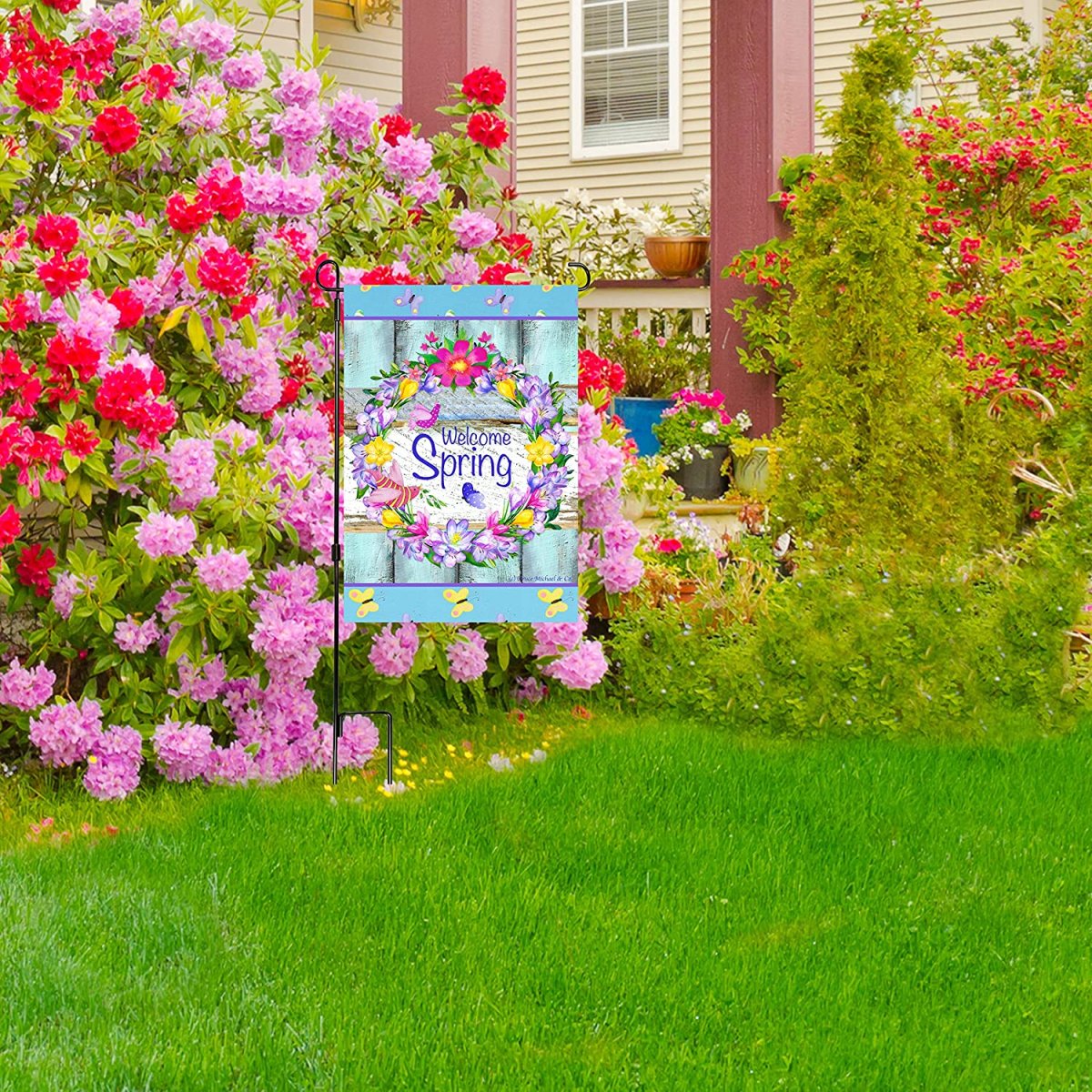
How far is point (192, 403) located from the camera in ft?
14.5

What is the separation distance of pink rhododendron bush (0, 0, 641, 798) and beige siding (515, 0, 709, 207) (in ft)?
26.6

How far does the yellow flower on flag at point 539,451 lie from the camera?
4.13m

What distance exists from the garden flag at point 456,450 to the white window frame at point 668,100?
931cm

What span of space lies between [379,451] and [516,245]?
154cm

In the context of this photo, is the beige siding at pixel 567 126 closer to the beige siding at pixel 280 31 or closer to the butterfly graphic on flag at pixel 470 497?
the beige siding at pixel 280 31

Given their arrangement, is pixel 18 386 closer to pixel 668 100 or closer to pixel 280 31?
pixel 280 31

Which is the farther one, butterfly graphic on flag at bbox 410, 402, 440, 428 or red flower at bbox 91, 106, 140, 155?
red flower at bbox 91, 106, 140, 155

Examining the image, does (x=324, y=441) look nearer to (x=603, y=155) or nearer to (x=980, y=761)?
(x=980, y=761)

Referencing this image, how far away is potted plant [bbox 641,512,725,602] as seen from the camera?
5.64m

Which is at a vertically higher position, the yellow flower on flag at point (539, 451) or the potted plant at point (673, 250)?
the potted plant at point (673, 250)

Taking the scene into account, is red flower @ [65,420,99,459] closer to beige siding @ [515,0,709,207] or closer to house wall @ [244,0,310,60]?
house wall @ [244,0,310,60]

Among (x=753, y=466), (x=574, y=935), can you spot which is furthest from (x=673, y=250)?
(x=574, y=935)

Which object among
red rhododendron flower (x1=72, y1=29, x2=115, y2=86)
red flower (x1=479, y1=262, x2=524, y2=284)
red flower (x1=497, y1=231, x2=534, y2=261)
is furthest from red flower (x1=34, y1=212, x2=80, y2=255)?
red flower (x1=497, y1=231, x2=534, y2=261)

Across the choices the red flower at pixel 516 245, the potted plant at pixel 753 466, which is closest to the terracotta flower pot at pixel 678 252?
the potted plant at pixel 753 466
